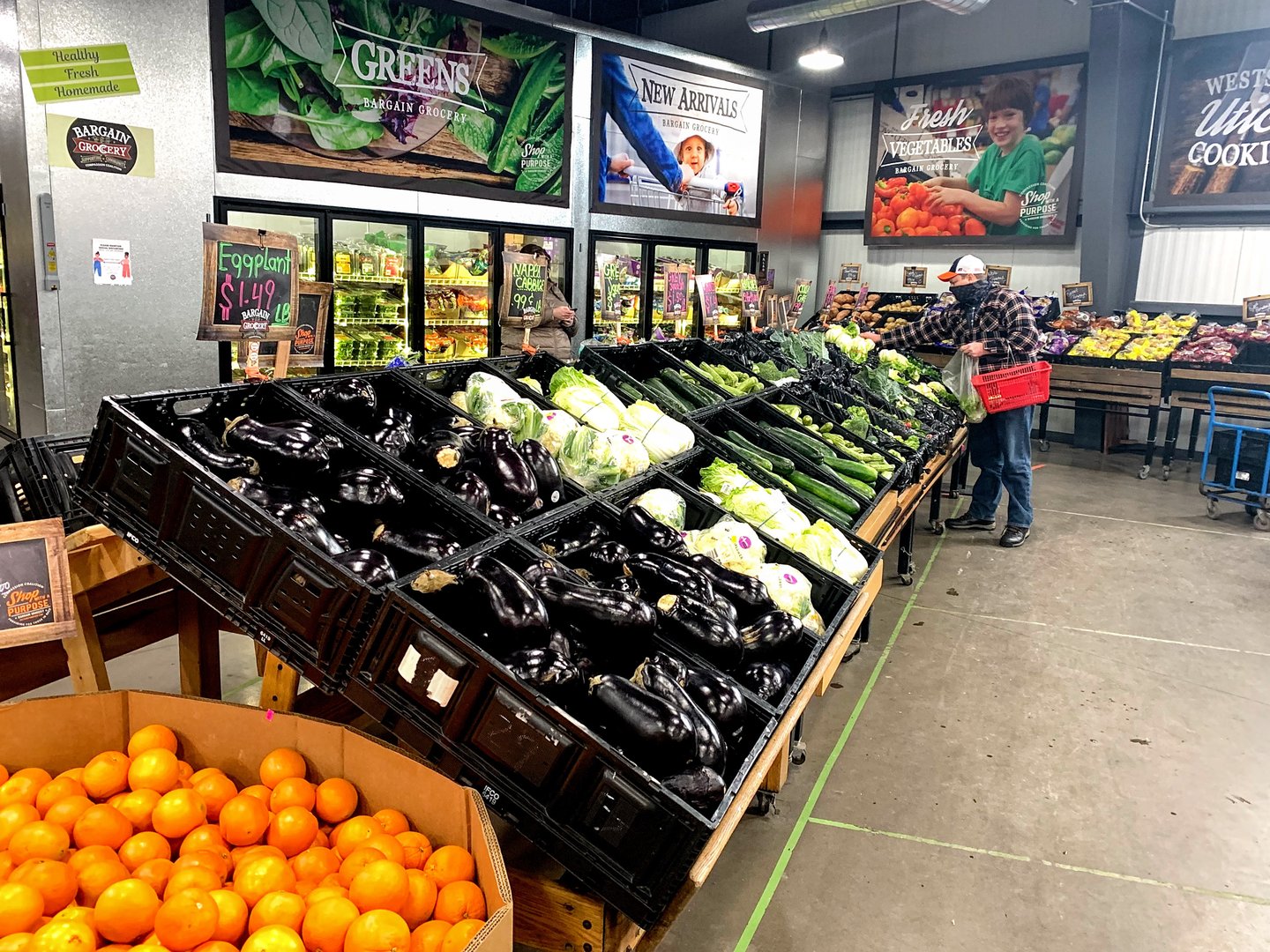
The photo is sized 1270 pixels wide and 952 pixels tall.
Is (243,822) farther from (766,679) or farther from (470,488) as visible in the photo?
(766,679)

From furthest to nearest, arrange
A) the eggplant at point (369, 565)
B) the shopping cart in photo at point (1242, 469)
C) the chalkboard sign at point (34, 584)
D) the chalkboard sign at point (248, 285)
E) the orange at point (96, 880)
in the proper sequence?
the shopping cart in photo at point (1242, 469)
the chalkboard sign at point (248, 285)
the chalkboard sign at point (34, 584)
the eggplant at point (369, 565)
the orange at point (96, 880)

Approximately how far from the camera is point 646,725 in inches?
60.8

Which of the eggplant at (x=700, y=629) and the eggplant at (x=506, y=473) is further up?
the eggplant at (x=506, y=473)

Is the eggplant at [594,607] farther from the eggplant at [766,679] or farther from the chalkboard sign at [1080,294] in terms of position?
the chalkboard sign at [1080,294]

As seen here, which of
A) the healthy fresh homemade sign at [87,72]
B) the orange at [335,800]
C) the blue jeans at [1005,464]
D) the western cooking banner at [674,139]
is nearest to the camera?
the orange at [335,800]

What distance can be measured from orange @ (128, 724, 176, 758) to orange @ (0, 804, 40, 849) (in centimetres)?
19

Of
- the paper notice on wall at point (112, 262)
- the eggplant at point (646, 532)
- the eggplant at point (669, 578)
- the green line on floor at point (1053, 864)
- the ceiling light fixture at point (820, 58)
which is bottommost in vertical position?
the green line on floor at point (1053, 864)

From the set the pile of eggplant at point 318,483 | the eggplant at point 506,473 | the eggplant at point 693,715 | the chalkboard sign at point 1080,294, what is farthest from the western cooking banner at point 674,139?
the eggplant at point 693,715

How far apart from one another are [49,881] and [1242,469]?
7946 mm

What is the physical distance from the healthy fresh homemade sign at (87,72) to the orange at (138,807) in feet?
16.5

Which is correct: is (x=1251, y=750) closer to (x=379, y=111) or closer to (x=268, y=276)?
(x=268, y=276)

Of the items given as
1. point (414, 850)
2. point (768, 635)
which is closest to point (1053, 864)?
point (768, 635)

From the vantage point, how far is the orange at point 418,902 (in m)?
1.38

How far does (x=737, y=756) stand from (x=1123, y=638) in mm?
3495
